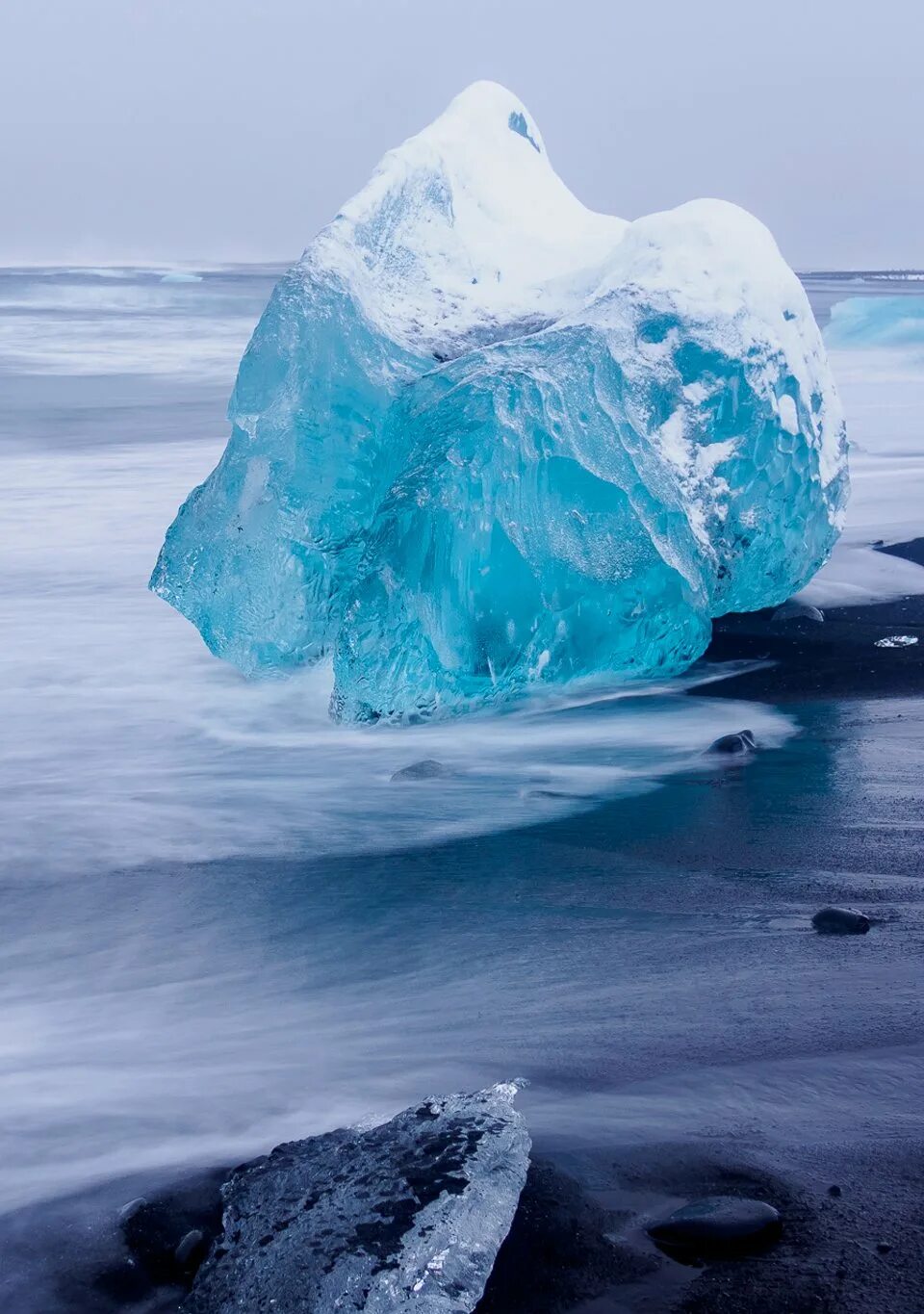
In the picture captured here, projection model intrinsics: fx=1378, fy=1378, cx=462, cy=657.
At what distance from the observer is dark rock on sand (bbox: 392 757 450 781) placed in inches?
127

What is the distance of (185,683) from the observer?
13.3 ft

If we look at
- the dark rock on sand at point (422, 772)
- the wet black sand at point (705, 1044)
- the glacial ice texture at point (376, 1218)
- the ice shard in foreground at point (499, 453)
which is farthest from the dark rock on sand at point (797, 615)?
the glacial ice texture at point (376, 1218)

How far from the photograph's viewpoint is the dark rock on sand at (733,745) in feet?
11.0

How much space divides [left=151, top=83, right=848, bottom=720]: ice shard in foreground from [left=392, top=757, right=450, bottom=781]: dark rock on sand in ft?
1.09

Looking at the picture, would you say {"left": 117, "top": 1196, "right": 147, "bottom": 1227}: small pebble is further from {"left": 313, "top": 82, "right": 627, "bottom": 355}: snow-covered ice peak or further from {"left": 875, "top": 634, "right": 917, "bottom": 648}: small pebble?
{"left": 875, "top": 634, "right": 917, "bottom": 648}: small pebble

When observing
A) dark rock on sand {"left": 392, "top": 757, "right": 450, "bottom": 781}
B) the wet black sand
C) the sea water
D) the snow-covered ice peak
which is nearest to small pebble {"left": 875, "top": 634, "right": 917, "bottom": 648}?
the sea water

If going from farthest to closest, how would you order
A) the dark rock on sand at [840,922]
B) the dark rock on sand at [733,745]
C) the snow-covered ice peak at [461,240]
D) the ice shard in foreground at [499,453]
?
the snow-covered ice peak at [461,240]
the ice shard in foreground at [499,453]
the dark rock on sand at [733,745]
the dark rock on sand at [840,922]

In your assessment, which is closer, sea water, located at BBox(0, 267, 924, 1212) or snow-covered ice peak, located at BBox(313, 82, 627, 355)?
sea water, located at BBox(0, 267, 924, 1212)

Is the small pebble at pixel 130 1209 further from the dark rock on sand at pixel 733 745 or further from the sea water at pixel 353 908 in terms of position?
the dark rock on sand at pixel 733 745

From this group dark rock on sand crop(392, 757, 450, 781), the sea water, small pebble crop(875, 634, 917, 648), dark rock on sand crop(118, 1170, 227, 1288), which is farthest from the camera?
small pebble crop(875, 634, 917, 648)

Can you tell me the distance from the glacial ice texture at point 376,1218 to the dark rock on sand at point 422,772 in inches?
55.1

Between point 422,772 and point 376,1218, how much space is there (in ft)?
5.39

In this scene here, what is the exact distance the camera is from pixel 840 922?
2.40m

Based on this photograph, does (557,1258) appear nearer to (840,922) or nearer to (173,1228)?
(173,1228)
